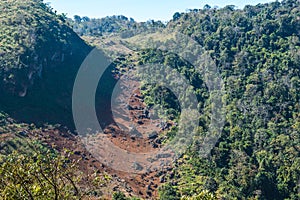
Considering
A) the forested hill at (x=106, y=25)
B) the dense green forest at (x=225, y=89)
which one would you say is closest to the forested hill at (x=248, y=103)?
the dense green forest at (x=225, y=89)

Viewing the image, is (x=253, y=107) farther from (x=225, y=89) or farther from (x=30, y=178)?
(x=30, y=178)

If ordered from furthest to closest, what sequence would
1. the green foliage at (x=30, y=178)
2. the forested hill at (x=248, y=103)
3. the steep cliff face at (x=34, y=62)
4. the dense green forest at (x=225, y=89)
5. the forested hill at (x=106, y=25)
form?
1. the forested hill at (x=106, y=25)
2. the steep cliff face at (x=34, y=62)
3. the dense green forest at (x=225, y=89)
4. the forested hill at (x=248, y=103)
5. the green foliage at (x=30, y=178)

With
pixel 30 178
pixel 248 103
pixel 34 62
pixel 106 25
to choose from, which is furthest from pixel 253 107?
pixel 106 25

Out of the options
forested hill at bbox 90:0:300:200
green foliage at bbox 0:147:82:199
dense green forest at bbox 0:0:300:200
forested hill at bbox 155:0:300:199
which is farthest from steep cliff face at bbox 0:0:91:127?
green foliage at bbox 0:147:82:199

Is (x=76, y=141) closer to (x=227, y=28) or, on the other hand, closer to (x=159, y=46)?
(x=159, y=46)

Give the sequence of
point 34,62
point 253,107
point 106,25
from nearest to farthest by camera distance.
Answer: point 253,107, point 34,62, point 106,25

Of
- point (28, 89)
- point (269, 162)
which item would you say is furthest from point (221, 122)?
point (28, 89)

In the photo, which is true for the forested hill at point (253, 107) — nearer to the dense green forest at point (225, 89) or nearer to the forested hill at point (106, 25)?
the dense green forest at point (225, 89)
